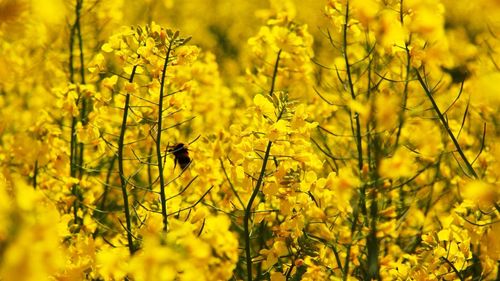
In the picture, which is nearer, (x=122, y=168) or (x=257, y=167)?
(x=257, y=167)

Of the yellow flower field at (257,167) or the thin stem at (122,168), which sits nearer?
the yellow flower field at (257,167)

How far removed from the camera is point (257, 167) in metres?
2.45

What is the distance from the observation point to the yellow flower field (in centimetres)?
182

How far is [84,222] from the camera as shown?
3115 millimetres

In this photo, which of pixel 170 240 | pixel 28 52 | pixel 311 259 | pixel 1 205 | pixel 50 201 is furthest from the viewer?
pixel 28 52

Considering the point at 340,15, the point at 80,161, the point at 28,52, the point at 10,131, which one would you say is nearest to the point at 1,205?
the point at 340,15

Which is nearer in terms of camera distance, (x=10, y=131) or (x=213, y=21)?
(x=10, y=131)

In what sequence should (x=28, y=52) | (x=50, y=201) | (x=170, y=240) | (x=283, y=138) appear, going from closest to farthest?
(x=170, y=240) → (x=283, y=138) → (x=50, y=201) → (x=28, y=52)

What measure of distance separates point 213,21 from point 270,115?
7464 mm

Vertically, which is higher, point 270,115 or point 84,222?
point 270,115

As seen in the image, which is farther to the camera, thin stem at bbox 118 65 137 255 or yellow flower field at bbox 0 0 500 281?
thin stem at bbox 118 65 137 255

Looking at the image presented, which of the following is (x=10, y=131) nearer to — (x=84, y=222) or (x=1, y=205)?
(x=84, y=222)

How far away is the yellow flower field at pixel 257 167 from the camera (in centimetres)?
182

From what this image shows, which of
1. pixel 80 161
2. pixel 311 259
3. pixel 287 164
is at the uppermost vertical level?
pixel 80 161
